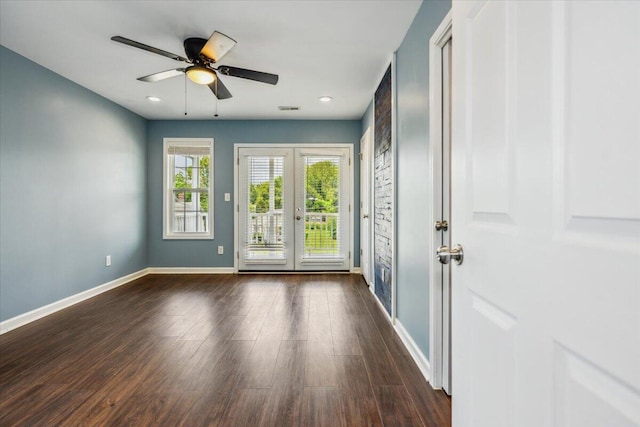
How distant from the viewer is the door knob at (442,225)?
191 centimetres

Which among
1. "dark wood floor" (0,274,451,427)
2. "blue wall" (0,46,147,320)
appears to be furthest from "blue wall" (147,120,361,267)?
"dark wood floor" (0,274,451,427)

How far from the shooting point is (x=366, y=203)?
4629 mm

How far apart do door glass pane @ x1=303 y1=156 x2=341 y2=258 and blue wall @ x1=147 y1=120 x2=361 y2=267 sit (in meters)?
0.30

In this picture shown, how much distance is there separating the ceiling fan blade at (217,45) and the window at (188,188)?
285 cm

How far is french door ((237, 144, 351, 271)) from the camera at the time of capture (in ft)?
17.2

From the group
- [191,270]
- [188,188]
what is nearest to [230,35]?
[188,188]

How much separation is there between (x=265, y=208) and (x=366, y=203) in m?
1.63

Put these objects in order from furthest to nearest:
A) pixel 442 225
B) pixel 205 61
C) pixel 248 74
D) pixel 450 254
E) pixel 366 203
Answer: pixel 366 203 < pixel 248 74 < pixel 205 61 < pixel 442 225 < pixel 450 254

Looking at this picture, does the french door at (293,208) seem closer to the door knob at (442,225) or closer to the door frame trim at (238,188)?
the door frame trim at (238,188)

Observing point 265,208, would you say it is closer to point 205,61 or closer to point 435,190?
point 205,61

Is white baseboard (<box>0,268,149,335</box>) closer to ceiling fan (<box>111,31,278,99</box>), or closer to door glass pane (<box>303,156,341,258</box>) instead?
ceiling fan (<box>111,31,278,99</box>)
